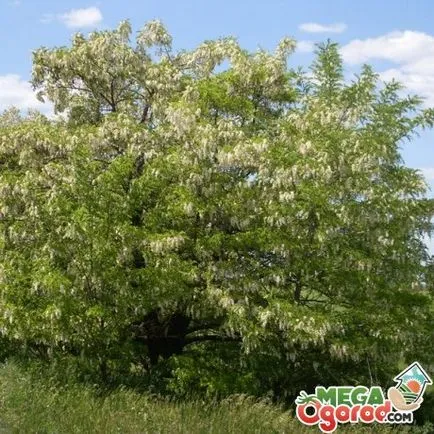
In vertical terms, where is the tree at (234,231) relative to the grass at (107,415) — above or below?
above

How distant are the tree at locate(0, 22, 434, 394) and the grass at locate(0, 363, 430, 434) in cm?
304

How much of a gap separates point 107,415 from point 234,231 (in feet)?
27.7

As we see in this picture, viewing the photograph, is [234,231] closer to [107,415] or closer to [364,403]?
[364,403]

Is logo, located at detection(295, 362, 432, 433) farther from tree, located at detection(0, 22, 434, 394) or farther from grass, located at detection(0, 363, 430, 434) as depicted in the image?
tree, located at detection(0, 22, 434, 394)

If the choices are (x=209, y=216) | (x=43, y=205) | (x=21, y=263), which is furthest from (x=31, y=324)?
(x=209, y=216)

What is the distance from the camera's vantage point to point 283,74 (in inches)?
760

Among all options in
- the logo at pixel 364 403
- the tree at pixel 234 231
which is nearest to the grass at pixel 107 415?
the logo at pixel 364 403

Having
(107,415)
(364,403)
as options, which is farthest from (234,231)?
(107,415)

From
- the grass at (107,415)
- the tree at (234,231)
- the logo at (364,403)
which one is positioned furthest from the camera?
the tree at (234,231)

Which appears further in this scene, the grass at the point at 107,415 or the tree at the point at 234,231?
the tree at the point at 234,231

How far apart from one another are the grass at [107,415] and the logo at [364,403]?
36 cm

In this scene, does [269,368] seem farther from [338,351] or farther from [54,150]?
[54,150]

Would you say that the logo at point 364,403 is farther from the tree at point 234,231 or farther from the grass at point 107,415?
the tree at point 234,231

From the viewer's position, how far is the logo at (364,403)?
13.2 metres
